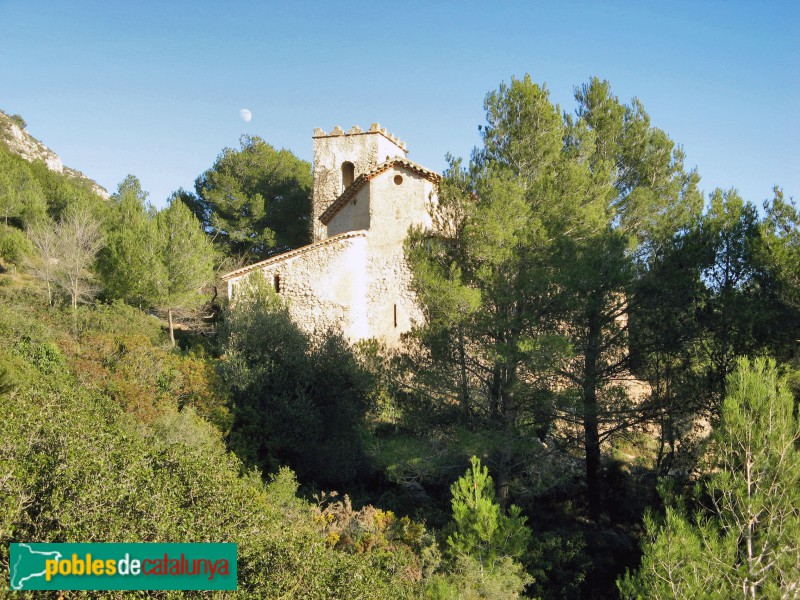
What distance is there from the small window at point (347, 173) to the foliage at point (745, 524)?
820 inches

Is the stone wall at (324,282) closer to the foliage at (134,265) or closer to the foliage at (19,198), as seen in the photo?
the foliage at (134,265)

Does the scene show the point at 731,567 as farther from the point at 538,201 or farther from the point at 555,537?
the point at 538,201

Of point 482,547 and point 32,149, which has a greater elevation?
point 32,149

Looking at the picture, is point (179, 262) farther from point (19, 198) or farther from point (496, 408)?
point (19, 198)

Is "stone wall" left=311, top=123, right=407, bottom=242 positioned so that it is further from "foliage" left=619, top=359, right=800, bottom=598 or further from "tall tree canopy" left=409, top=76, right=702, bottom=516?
"foliage" left=619, top=359, right=800, bottom=598

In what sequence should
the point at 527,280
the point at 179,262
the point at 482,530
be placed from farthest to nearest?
the point at 179,262, the point at 527,280, the point at 482,530

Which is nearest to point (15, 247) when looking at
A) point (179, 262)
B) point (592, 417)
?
point (179, 262)

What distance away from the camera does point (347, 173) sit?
29.1 metres

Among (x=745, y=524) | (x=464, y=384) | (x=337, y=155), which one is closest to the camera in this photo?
(x=745, y=524)

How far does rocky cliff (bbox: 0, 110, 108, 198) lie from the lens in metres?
57.5

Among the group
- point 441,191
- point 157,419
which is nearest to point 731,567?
point 441,191

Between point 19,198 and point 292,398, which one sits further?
point 19,198

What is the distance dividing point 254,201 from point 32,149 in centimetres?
4028

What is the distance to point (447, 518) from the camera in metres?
15.0
